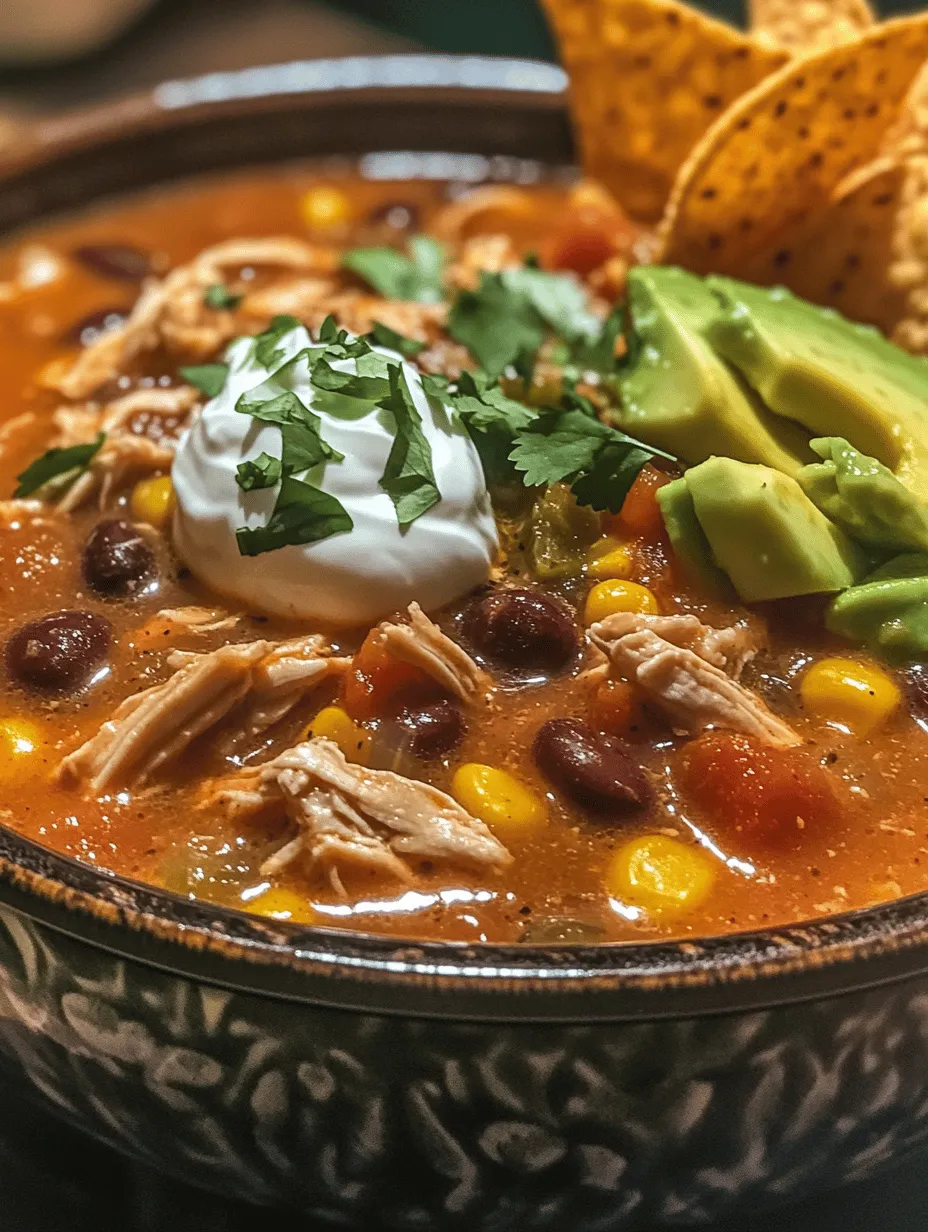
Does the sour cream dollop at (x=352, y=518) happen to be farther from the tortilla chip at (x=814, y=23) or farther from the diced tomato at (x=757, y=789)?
the tortilla chip at (x=814, y=23)

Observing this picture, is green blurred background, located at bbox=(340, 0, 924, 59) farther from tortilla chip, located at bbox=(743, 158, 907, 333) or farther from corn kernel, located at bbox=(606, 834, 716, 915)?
corn kernel, located at bbox=(606, 834, 716, 915)

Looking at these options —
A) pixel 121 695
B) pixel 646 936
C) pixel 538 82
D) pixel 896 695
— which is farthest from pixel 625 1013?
pixel 538 82

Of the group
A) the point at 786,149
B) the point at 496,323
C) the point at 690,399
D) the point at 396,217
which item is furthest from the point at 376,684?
the point at 396,217

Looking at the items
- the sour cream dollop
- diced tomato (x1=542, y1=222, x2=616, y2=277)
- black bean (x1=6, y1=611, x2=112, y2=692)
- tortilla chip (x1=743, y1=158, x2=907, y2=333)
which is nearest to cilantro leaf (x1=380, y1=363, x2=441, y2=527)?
the sour cream dollop

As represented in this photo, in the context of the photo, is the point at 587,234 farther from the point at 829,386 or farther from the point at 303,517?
the point at 303,517

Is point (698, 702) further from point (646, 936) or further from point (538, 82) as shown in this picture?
point (538, 82)

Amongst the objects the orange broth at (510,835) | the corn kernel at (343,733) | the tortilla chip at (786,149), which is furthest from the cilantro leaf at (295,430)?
the tortilla chip at (786,149)

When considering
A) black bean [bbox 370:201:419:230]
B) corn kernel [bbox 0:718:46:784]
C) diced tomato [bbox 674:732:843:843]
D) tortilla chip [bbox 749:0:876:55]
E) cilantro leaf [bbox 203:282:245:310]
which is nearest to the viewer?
diced tomato [bbox 674:732:843:843]
